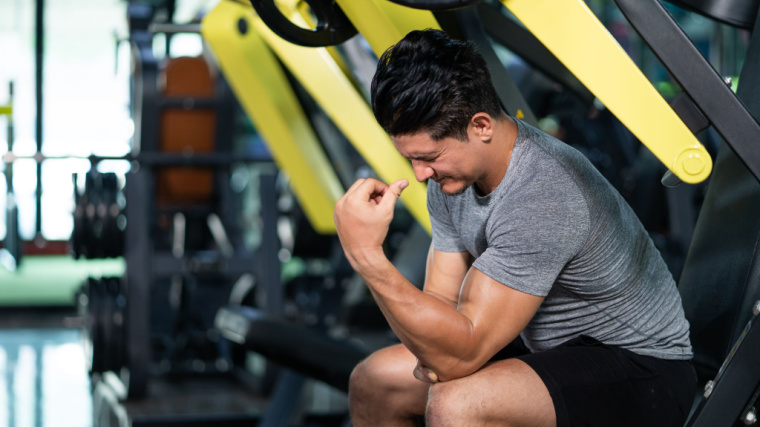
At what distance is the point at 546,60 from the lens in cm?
201

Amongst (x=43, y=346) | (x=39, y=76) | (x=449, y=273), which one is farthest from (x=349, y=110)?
(x=39, y=76)

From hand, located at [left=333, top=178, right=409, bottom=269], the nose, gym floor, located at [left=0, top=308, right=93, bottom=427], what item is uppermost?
the nose

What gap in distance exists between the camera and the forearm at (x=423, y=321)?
4.23 ft

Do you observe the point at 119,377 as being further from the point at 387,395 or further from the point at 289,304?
the point at 387,395

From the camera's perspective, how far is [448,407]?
1.30m

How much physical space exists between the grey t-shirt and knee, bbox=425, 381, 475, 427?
184 mm

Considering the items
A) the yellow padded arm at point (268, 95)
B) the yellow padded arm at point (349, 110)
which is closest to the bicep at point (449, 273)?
the yellow padded arm at point (349, 110)

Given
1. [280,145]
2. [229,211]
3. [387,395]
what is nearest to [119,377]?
[229,211]

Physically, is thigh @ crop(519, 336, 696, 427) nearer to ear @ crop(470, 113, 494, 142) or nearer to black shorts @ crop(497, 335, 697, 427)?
black shorts @ crop(497, 335, 697, 427)

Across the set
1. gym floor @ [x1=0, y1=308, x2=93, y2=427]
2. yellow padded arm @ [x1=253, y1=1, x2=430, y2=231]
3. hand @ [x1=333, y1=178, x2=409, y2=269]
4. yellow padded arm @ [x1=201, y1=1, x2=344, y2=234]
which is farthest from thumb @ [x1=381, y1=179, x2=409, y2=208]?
gym floor @ [x1=0, y1=308, x2=93, y2=427]

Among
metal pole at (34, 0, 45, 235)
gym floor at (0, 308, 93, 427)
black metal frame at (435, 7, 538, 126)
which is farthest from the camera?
metal pole at (34, 0, 45, 235)

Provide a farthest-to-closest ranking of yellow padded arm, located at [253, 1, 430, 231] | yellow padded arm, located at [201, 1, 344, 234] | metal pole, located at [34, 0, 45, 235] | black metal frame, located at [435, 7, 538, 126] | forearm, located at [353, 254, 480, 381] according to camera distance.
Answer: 1. metal pole, located at [34, 0, 45, 235]
2. yellow padded arm, located at [201, 1, 344, 234]
3. yellow padded arm, located at [253, 1, 430, 231]
4. black metal frame, located at [435, 7, 538, 126]
5. forearm, located at [353, 254, 480, 381]

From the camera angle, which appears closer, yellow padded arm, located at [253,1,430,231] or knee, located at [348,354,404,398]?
knee, located at [348,354,404,398]

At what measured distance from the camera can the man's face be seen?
1328mm
